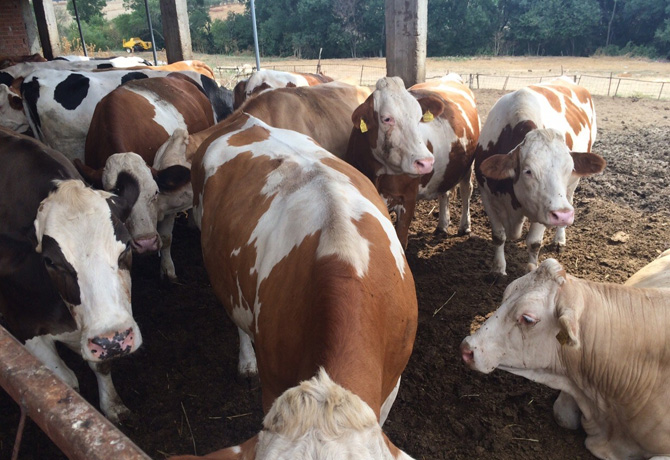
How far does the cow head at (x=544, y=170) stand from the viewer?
3.90 meters

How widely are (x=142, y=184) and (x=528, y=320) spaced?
327cm

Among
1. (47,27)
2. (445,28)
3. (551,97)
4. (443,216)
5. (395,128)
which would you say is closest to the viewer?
(395,128)

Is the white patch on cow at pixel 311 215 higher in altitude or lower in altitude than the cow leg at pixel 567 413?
higher

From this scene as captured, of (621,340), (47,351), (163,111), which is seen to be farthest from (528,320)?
(163,111)

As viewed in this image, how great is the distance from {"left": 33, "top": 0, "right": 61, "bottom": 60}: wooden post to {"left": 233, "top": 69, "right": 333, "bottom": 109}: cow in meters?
9.37

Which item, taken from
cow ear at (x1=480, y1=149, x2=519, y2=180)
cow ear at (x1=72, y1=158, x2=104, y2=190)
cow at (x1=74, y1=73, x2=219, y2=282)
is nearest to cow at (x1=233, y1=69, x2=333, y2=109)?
cow at (x1=74, y1=73, x2=219, y2=282)

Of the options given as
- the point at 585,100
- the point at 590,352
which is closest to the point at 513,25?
the point at 585,100

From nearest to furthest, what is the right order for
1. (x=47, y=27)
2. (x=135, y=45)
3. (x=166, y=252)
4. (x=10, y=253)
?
(x=10, y=253)
(x=166, y=252)
(x=47, y=27)
(x=135, y=45)

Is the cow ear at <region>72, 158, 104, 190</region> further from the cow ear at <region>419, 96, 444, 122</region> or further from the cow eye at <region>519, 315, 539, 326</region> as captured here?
the cow eye at <region>519, 315, 539, 326</region>

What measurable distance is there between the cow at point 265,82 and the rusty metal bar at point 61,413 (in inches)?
247

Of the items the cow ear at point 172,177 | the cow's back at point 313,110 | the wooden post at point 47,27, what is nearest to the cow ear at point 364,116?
the cow's back at point 313,110

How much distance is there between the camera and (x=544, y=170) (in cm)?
396

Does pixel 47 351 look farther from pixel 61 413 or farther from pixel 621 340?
pixel 621 340

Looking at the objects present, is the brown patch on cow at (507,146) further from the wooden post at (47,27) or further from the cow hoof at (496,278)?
the wooden post at (47,27)
